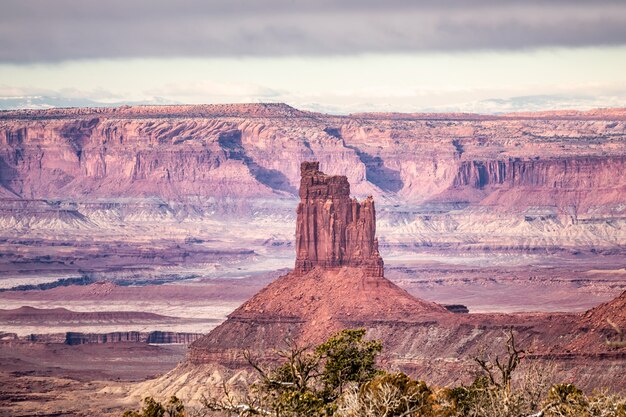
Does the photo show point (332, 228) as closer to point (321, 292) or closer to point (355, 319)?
point (321, 292)

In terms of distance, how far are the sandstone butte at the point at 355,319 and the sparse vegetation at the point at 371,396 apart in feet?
169

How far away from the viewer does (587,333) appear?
115 m

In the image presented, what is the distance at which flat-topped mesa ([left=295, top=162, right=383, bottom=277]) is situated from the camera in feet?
478

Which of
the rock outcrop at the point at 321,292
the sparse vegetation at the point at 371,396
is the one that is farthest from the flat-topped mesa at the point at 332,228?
the sparse vegetation at the point at 371,396

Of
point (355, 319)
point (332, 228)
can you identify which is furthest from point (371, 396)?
point (332, 228)

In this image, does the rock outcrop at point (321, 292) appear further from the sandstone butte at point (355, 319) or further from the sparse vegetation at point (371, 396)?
the sparse vegetation at point (371, 396)

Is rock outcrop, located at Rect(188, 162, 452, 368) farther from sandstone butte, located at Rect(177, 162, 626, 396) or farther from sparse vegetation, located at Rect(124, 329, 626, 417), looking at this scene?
sparse vegetation, located at Rect(124, 329, 626, 417)

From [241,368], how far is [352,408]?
86.0 m

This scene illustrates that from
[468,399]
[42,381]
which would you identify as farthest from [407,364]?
[468,399]

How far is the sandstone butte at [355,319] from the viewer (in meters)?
119

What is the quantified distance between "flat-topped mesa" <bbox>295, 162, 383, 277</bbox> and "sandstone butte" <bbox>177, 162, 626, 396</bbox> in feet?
0.23

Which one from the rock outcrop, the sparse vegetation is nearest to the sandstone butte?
the rock outcrop

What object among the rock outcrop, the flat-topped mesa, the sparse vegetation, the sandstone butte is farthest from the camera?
the flat-topped mesa

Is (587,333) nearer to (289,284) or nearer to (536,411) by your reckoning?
(289,284)
